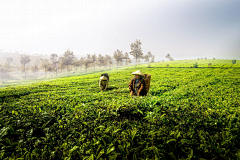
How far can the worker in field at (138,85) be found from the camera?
814 cm

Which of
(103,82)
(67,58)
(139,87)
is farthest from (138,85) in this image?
(67,58)

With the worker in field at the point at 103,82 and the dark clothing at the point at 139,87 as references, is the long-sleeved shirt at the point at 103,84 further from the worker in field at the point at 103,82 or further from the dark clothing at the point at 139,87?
the dark clothing at the point at 139,87

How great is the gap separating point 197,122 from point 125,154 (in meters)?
2.46

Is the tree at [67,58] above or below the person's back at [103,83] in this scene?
above

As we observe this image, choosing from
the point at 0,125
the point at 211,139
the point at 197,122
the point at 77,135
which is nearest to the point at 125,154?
the point at 77,135

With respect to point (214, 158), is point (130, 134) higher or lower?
higher

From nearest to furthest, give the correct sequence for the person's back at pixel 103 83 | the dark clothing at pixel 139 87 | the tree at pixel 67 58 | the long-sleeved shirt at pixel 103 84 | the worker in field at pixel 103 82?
the dark clothing at pixel 139 87 < the worker in field at pixel 103 82 < the person's back at pixel 103 83 < the long-sleeved shirt at pixel 103 84 < the tree at pixel 67 58

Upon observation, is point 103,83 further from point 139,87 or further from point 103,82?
point 139,87

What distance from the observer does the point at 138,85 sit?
27.3 feet

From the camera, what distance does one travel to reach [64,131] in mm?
2686

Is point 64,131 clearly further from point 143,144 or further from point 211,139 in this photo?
point 211,139

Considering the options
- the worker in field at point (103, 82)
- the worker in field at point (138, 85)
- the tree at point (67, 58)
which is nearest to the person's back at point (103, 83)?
the worker in field at point (103, 82)

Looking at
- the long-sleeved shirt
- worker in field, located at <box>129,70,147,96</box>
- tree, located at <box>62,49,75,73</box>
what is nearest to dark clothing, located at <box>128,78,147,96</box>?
worker in field, located at <box>129,70,147,96</box>

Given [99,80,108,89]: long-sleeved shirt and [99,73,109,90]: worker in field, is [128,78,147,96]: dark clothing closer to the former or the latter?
[99,73,109,90]: worker in field
